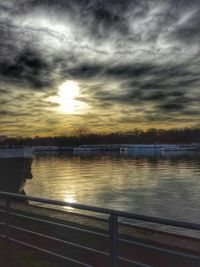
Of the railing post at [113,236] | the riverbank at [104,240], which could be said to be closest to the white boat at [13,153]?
the riverbank at [104,240]

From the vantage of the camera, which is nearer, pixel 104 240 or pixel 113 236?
pixel 113 236

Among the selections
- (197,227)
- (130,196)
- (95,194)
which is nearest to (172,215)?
(130,196)

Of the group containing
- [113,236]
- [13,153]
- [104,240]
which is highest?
[13,153]

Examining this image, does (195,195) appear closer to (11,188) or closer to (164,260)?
(11,188)

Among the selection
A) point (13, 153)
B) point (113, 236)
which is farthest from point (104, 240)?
point (13, 153)

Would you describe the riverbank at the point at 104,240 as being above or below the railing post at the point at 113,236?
below

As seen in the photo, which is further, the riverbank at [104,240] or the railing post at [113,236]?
the riverbank at [104,240]

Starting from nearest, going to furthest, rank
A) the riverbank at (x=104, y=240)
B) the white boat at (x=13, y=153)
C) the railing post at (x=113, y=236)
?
the railing post at (x=113, y=236)
the riverbank at (x=104, y=240)
the white boat at (x=13, y=153)

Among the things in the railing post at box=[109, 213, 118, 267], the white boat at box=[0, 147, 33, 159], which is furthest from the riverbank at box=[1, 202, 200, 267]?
the white boat at box=[0, 147, 33, 159]

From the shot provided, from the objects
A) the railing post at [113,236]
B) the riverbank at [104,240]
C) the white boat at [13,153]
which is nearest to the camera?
the railing post at [113,236]

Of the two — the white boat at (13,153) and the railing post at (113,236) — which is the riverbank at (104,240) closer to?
the railing post at (113,236)

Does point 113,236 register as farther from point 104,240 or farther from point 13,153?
point 13,153

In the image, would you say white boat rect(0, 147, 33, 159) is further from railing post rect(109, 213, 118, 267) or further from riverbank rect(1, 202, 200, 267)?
railing post rect(109, 213, 118, 267)

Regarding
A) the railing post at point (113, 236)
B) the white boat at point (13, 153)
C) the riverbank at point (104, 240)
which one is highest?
the white boat at point (13, 153)
